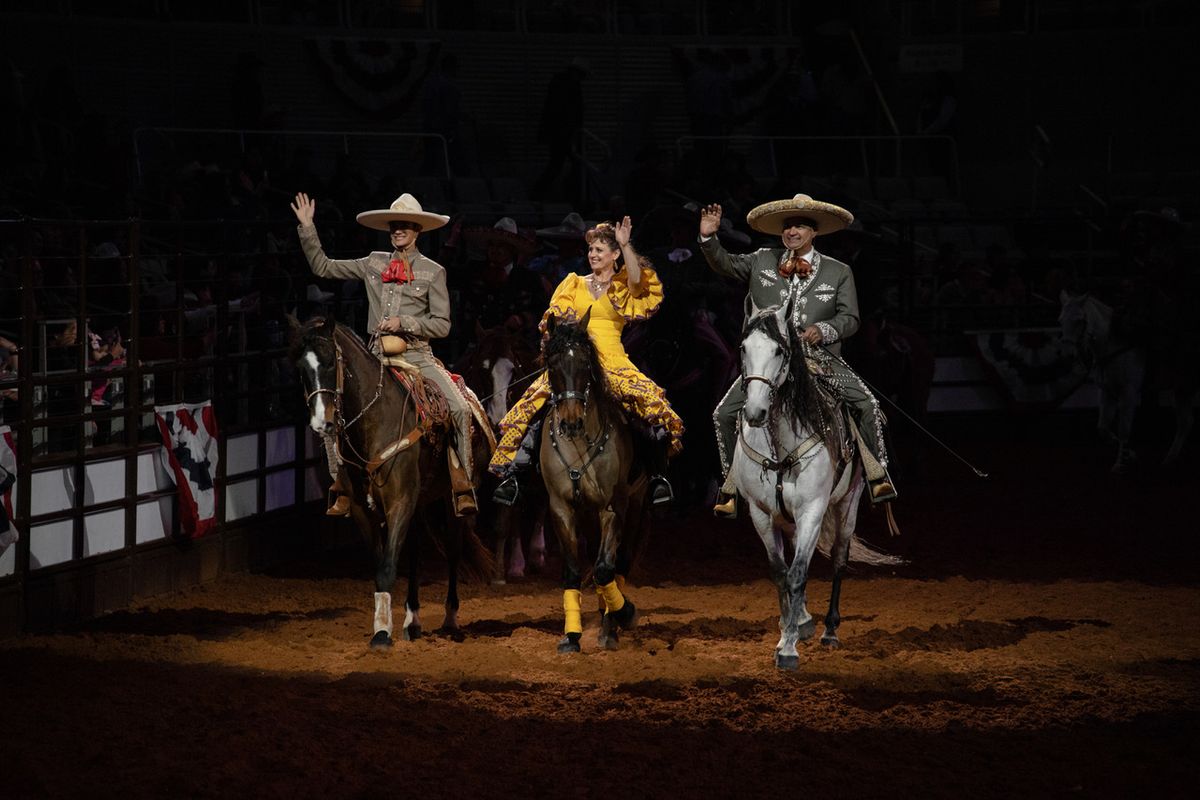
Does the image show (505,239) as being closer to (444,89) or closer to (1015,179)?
(444,89)

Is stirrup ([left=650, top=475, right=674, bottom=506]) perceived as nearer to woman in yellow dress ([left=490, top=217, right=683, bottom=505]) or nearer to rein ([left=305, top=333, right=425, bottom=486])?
woman in yellow dress ([left=490, top=217, right=683, bottom=505])

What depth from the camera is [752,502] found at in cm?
916

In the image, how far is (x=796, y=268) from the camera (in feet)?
30.3

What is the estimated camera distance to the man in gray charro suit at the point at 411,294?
9.89m

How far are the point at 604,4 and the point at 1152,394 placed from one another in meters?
11.1

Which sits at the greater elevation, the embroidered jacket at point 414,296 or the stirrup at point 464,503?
the embroidered jacket at point 414,296

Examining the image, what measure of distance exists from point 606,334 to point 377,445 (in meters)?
1.50

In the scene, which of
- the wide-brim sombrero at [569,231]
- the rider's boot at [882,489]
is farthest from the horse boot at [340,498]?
the wide-brim sombrero at [569,231]

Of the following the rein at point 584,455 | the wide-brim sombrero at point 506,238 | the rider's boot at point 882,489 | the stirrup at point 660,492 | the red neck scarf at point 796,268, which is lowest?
the stirrup at point 660,492

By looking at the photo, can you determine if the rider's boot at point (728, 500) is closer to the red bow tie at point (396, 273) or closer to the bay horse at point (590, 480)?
the bay horse at point (590, 480)

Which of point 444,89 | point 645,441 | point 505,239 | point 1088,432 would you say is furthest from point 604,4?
point 645,441

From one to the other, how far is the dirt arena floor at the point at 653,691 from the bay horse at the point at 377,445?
0.38 metres

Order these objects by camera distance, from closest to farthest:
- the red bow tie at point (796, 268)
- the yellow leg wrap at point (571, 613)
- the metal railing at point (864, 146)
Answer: the red bow tie at point (796, 268) < the yellow leg wrap at point (571, 613) < the metal railing at point (864, 146)

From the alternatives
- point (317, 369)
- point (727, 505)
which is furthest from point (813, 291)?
point (317, 369)
